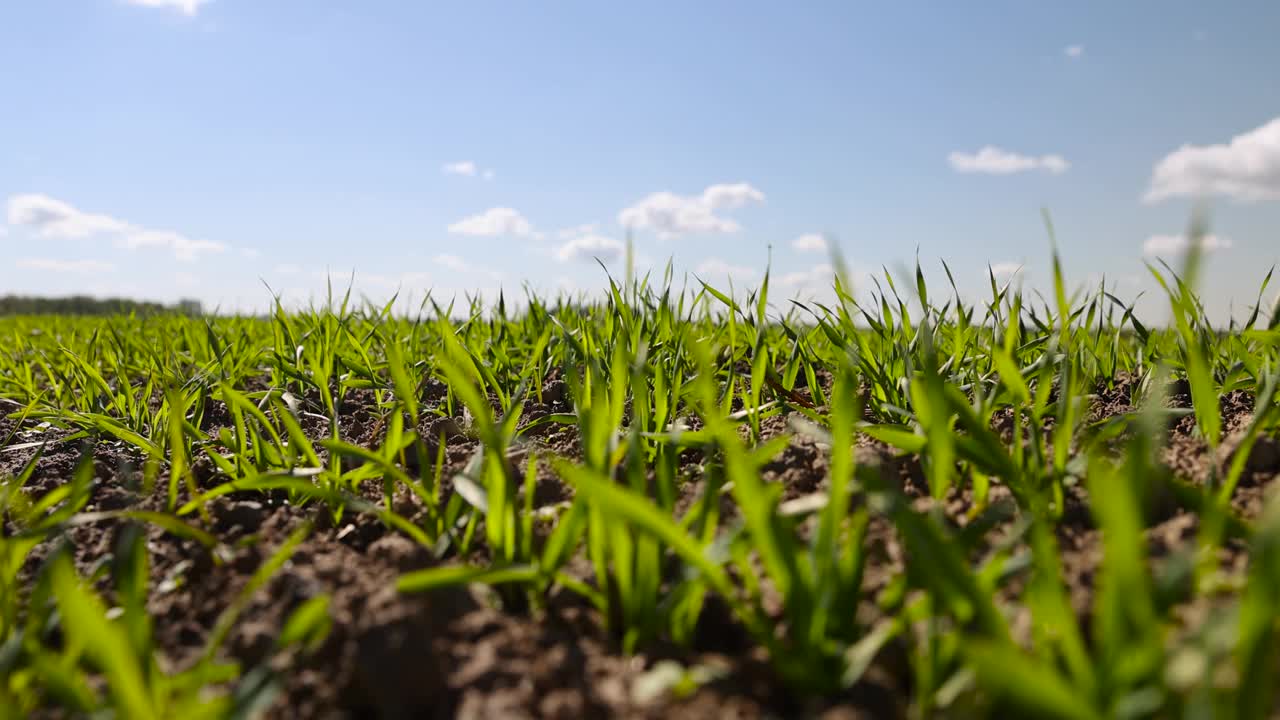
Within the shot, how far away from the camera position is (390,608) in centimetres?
83

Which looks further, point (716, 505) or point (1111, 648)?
point (716, 505)

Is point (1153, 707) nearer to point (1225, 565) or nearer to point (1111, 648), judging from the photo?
point (1111, 648)

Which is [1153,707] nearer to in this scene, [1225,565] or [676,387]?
[1225,565]

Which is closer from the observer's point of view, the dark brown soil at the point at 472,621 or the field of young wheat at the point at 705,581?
the field of young wheat at the point at 705,581

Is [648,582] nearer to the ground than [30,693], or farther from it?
farther from it

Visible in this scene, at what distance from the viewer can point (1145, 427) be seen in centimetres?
63

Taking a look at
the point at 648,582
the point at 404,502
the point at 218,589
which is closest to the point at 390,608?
the point at 648,582

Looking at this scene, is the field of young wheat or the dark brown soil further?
the dark brown soil

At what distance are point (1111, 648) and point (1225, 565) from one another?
399 millimetres

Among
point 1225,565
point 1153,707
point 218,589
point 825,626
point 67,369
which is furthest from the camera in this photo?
point 67,369

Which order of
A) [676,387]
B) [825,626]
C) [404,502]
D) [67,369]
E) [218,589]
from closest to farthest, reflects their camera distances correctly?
1. [825,626]
2. [218,589]
3. [404,502]
4. [676,387]
5. [67,369]

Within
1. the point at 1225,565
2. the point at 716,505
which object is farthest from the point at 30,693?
the point at 1225,565

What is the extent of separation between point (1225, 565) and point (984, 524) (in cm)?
27

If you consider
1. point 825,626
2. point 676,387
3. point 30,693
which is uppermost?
point 676,387
